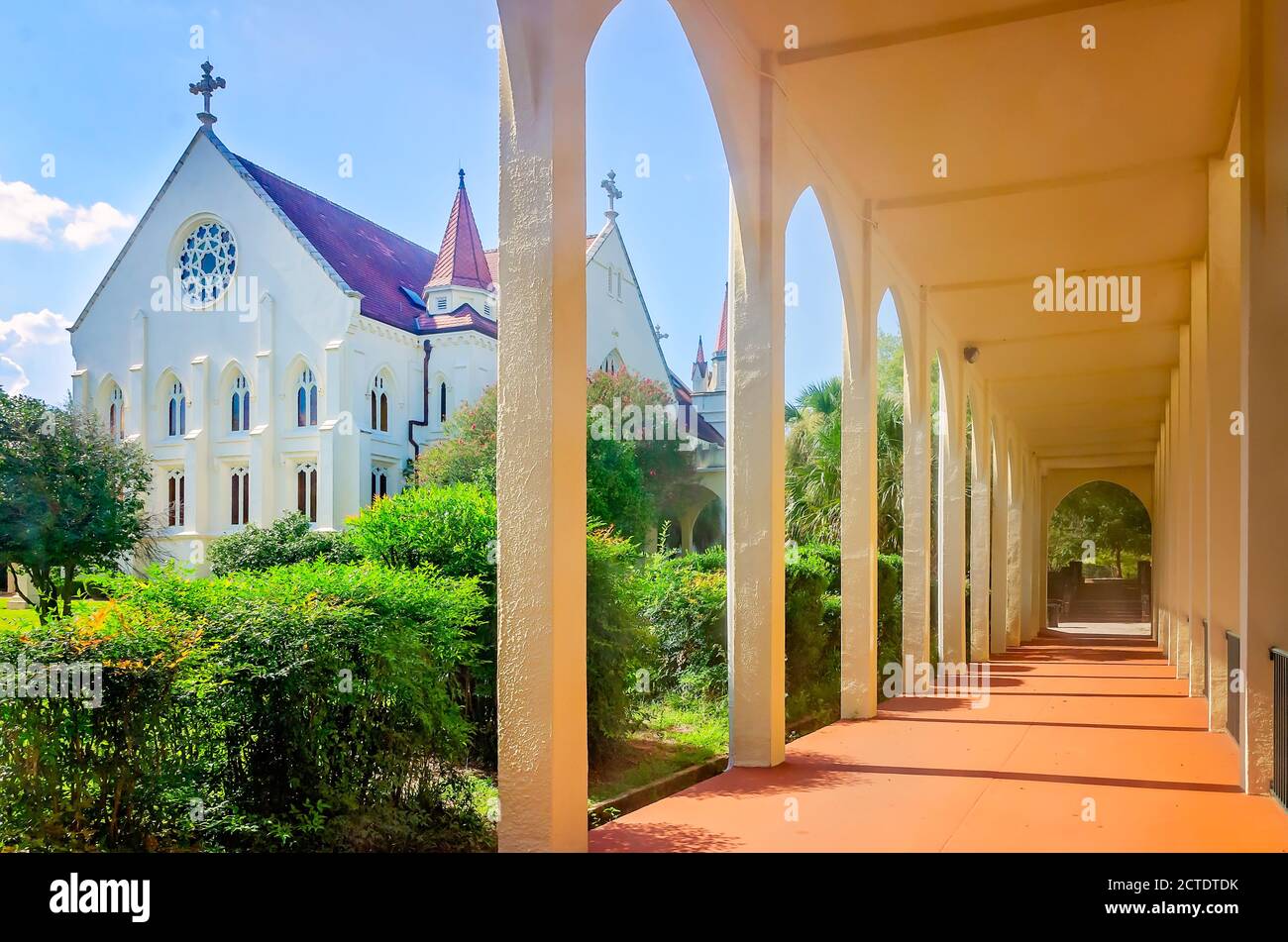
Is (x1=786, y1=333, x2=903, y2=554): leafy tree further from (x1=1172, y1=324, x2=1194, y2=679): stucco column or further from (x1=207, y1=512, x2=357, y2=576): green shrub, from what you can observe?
(x1=207, y1=512, x2=357, y2=576): green shrub

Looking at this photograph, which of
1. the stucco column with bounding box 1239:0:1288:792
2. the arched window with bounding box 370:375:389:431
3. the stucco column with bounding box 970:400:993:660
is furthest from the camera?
the arched window with bounding box 370:375:389:431

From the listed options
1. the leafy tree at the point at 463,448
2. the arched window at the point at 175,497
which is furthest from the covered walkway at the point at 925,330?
the arched window at the point at 175,497

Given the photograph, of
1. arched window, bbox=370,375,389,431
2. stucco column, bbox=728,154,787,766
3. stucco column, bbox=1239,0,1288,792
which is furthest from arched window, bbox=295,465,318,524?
stucco column, bbox=1239,0,1288,792

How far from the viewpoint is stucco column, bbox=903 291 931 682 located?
12.7 m

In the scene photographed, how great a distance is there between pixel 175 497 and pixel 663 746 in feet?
109

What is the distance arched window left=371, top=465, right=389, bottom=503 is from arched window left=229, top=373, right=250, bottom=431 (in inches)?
192

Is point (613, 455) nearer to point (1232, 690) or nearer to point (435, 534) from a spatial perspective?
point (1232, 690)

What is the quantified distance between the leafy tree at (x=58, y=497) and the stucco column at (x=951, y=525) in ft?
69.8

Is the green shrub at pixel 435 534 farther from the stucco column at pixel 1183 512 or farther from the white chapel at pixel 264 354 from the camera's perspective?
the white chapel at pixel 264 354

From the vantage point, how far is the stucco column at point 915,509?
501 inches

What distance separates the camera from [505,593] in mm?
4848

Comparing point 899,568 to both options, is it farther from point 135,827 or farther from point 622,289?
point 622,289

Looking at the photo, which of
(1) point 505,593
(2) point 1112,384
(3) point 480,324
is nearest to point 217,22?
(3) point 480,324
